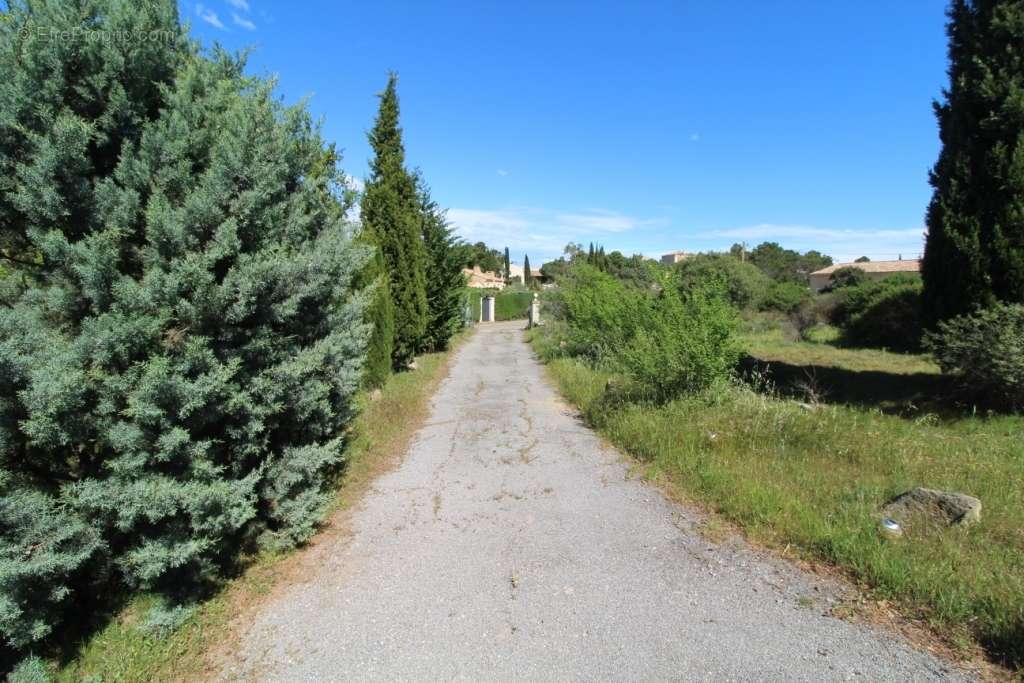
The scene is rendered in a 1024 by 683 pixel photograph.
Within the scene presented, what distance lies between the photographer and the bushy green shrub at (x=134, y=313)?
2.70 m

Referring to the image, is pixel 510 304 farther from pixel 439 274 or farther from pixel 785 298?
pixel 439 274

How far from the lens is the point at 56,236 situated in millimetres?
2803

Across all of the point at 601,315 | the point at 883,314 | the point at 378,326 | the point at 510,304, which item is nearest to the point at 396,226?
the point at 378,326

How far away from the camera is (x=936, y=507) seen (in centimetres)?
375

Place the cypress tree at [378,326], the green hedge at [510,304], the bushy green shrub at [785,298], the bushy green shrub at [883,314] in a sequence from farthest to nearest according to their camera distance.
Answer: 1. the green hedge at [510,304]
2. the bushy green shrub at [785,298]
3. the bushy green shrub at [883,314]
4. the cypress tree at [378,326]

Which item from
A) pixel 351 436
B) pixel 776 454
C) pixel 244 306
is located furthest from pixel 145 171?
pixel 776 454

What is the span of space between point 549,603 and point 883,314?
2301 centimetres

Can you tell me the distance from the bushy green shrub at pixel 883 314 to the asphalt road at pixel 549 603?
A: 743 inches

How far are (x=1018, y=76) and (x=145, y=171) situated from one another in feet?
35.9

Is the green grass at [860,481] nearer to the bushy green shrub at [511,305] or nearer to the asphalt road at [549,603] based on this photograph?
the asphalt road at [549,603]

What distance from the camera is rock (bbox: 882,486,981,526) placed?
3.64 m

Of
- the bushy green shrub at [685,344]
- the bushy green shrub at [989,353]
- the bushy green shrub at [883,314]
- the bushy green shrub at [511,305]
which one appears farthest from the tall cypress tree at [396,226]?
the bushy green shrub at [511,305]

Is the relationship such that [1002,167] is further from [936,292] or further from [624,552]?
[624,552]

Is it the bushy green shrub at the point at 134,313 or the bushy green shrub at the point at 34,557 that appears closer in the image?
the bushy green shrub at the point at 34,557
